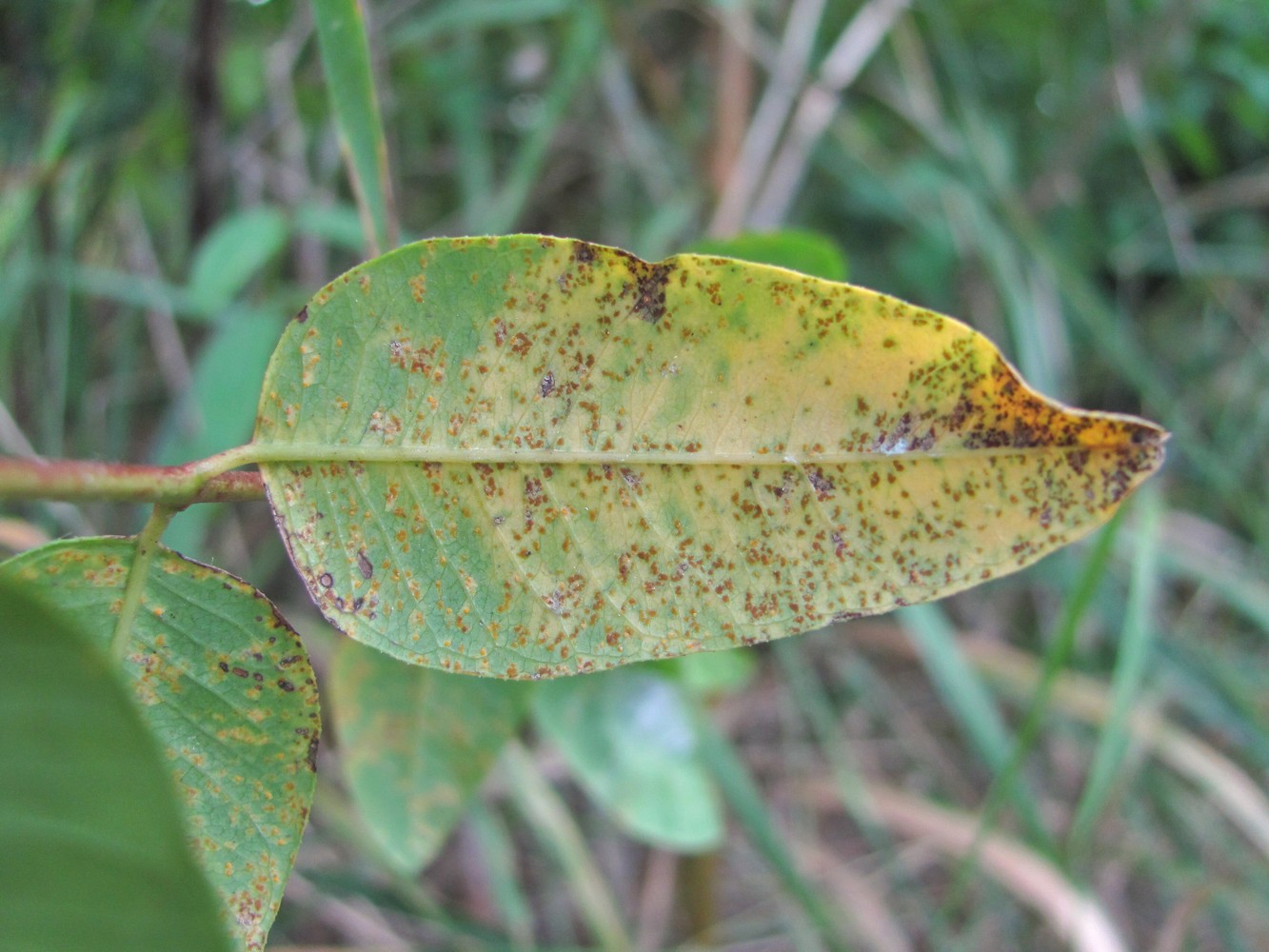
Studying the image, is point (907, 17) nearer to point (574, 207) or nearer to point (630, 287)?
point (574, 207)

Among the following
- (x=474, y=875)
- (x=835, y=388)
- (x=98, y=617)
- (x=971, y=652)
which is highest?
(x=835, y=388)

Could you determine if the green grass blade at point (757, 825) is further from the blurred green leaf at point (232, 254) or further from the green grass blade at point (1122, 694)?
the blurred green leaf at point (232, 254)

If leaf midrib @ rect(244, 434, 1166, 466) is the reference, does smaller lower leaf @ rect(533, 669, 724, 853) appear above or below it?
below

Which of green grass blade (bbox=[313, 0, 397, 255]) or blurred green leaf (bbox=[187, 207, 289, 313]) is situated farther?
blurred green leaf (bbox=[187, 207, 289, 313])

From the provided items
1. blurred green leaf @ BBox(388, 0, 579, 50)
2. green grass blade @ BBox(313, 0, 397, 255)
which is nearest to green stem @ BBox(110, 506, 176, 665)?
green grass blade @ BBox(313, 0, 397, 255)

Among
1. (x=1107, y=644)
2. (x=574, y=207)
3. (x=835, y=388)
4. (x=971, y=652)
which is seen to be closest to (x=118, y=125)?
(x=574, y=207)

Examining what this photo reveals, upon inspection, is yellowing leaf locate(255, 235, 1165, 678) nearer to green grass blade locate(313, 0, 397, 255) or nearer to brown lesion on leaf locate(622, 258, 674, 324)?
brown lesion on leaf locate(622, 258, 674, 324)

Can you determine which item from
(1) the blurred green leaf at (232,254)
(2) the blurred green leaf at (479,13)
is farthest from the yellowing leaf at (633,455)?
(2) the blurred green leaf at (479,13)
